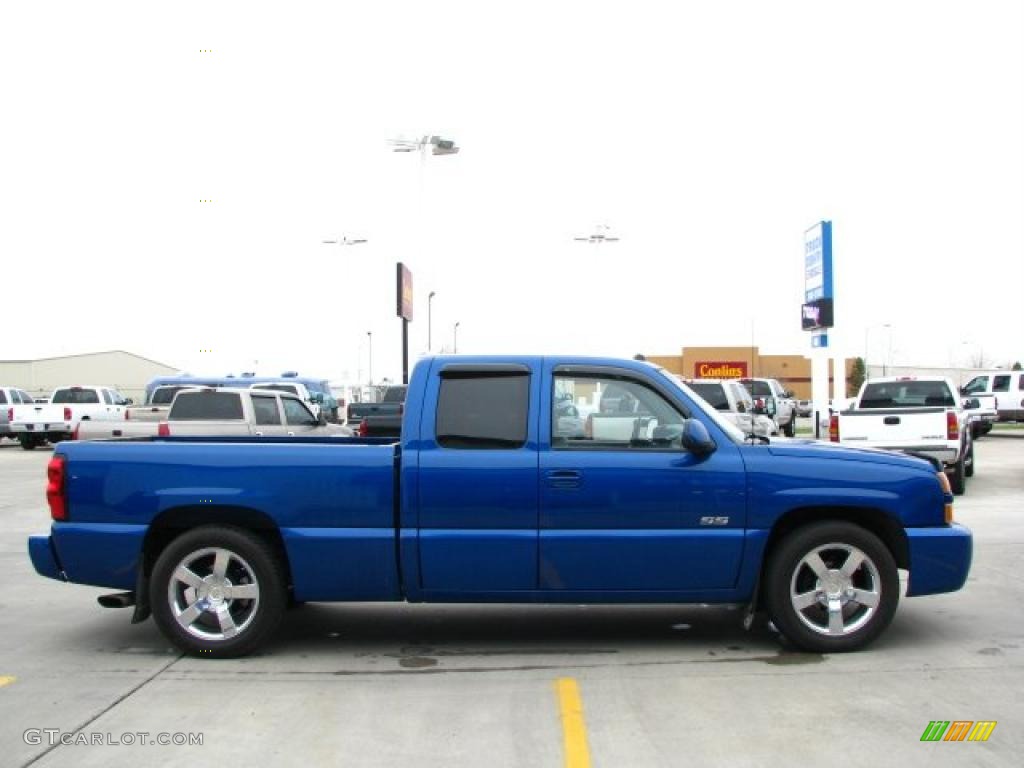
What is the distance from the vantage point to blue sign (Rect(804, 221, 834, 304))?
26.4 meters

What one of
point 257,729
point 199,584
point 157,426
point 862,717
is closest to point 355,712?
point 257,729

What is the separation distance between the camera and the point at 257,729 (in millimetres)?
4945

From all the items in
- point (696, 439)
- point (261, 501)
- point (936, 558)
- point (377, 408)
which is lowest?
point (936, 558)

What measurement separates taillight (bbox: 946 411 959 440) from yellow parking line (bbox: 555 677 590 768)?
33.3 ft

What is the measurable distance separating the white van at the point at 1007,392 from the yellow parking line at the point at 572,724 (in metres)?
28.6

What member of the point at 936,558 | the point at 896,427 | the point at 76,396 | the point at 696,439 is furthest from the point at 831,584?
the point at 76,396

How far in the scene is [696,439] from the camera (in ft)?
19.2

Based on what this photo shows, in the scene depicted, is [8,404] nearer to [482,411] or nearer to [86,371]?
[482,411]

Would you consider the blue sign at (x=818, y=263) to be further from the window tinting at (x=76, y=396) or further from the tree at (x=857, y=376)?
the tree at (x=857, y=376)

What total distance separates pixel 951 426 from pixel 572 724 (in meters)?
10.9

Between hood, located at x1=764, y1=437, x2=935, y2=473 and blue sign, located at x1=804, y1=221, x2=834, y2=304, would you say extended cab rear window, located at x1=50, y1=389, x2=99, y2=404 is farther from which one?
hood, located at x1=764, y1=437, x2=935, y2=473

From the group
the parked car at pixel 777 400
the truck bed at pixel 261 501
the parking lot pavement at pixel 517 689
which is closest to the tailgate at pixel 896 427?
the parking lot pavement at pixel 517 689

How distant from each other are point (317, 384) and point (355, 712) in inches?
1819

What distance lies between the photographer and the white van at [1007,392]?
30344 mm
